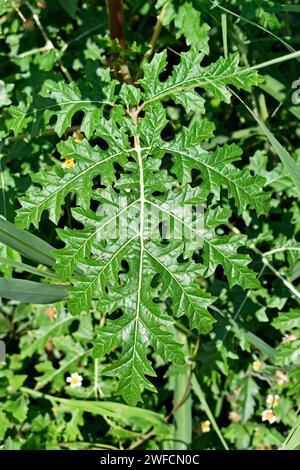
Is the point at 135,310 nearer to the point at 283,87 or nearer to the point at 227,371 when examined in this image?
the point at 227,371

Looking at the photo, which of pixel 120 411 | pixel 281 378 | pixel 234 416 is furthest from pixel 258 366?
pixel 120 411

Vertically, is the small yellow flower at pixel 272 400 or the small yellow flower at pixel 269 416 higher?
the small yellow flower at pixel 272 400

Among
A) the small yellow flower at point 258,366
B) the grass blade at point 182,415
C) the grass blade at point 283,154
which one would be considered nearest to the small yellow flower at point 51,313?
the grass blade at point 182,415

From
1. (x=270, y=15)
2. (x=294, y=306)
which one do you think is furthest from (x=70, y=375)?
(x=270, y=15)

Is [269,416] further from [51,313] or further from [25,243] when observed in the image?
[25,243]

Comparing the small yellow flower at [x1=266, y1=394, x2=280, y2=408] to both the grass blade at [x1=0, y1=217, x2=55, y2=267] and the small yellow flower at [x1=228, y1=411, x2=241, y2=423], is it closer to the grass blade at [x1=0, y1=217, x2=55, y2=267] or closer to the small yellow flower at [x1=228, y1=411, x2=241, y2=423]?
the small yellow flower at [x1=228, y1=411, x2=241, y2=423]

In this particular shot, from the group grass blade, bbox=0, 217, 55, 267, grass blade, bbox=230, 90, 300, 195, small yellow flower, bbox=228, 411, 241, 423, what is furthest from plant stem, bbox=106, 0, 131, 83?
small yellow flower, bbox=228, 411, 241, 423

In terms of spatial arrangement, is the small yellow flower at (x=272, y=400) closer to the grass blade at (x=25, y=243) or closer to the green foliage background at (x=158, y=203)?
the green foliage background at (x=158, y=203)
